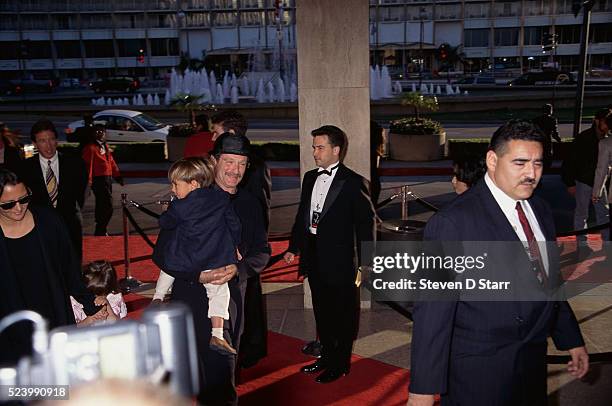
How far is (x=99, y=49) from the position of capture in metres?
87.6

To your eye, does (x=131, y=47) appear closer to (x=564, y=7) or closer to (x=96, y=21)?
(x=96, y=21)

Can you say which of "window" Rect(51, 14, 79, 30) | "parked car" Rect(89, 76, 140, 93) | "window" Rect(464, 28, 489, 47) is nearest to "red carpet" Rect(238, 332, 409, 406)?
"parked car" Rect(89, 76, 140, 93)

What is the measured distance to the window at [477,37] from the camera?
3342 inches

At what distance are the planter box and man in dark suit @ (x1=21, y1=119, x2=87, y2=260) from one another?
13260mm

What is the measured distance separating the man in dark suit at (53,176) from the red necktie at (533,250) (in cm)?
476

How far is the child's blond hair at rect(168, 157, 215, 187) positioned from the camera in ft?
13.7

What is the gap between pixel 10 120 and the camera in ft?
116

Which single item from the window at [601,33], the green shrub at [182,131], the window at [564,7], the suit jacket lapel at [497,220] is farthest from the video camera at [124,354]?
the window at [601,33]

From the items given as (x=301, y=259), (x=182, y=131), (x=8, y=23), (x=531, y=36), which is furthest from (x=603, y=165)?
(x=8, y=23)

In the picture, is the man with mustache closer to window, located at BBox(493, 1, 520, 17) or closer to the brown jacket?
the brown jacket

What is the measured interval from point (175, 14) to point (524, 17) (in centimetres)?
4525

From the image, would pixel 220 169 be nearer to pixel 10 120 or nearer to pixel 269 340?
pixel 269 340

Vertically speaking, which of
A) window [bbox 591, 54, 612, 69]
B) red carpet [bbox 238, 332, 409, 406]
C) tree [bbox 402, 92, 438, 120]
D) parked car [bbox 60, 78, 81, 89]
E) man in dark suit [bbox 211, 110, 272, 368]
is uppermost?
window [bbox 591, 54, 612, 69]

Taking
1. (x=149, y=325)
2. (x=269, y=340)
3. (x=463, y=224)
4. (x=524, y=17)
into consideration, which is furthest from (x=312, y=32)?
(x=524, y=17)
